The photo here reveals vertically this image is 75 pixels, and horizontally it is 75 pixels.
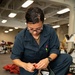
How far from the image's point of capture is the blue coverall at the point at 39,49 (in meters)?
1.48

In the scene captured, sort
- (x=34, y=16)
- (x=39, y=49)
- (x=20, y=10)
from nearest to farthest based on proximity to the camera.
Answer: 1. (x=34, y=16)
2. (x=39, y=49)
3. (x=20, y=10)

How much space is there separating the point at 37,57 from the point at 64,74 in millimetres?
357

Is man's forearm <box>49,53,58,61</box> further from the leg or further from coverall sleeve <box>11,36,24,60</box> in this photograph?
coverall sleeve <box>11,36,24,60</box>

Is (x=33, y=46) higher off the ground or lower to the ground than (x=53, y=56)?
higher

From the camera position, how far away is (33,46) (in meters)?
1.49

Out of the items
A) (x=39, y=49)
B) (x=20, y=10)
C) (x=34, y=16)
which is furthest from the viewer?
(x=20, y=10)

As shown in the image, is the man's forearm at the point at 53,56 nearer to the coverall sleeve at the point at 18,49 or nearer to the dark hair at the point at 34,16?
the coverall sleeve at the point at 18,49

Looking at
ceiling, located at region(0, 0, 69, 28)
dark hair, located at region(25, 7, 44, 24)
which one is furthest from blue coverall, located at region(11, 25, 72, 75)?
ceiling, located at region(0, 0, 69, 28)

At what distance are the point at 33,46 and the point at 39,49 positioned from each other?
0.23ft

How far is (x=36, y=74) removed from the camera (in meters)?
1.45

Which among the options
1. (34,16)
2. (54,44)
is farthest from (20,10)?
(34,16)

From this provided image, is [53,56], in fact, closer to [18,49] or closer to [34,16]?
[18,49]

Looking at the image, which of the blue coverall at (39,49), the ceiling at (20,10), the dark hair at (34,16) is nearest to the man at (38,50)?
the blue coverall at (39,49)

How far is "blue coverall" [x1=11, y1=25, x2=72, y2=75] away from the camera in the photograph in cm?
148
